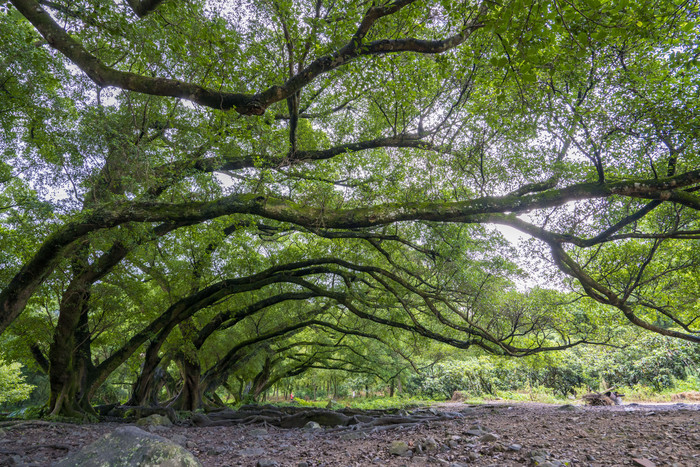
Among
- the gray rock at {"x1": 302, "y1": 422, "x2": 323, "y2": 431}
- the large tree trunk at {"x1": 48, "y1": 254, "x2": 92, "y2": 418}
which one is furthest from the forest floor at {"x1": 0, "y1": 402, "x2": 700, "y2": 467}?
the large tree trunk at {"x1": 48, "y1": 254, "x2": 92, "y2": 418}

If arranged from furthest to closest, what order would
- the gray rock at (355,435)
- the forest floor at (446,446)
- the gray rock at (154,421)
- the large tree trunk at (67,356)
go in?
the gray rock at (154,421) < the large tree trunk at (67,356) < the gray rock at (355,435) < the forest floor at (446,446)

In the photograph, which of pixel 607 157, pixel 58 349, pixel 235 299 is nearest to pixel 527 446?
pixel 607 157

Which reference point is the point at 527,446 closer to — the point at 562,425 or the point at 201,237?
the point at 562,425

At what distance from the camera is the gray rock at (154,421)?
26.7 ft

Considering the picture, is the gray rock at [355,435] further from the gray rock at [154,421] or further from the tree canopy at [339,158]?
the gray rock at [154,421]

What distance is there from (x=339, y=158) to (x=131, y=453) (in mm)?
7852

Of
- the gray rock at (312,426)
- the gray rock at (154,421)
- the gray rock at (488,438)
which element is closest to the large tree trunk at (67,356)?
the gray rock at (154,421)

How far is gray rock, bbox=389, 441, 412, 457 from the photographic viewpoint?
438 cm

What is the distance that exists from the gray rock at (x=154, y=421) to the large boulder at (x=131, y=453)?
5.60 meters

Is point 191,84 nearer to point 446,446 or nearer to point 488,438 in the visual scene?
point 446,446

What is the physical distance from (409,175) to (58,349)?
9.21m

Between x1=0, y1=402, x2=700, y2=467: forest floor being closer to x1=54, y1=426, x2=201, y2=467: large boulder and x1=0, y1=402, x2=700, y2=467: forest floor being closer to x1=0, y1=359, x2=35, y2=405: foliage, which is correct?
x1=54, y1=426, x2=201, y2=467: large boulder

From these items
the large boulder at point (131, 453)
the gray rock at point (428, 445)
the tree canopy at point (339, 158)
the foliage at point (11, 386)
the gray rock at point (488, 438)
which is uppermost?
the tree canopy at point (339, 158)

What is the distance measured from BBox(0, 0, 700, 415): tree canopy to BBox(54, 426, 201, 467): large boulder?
3100 mm
